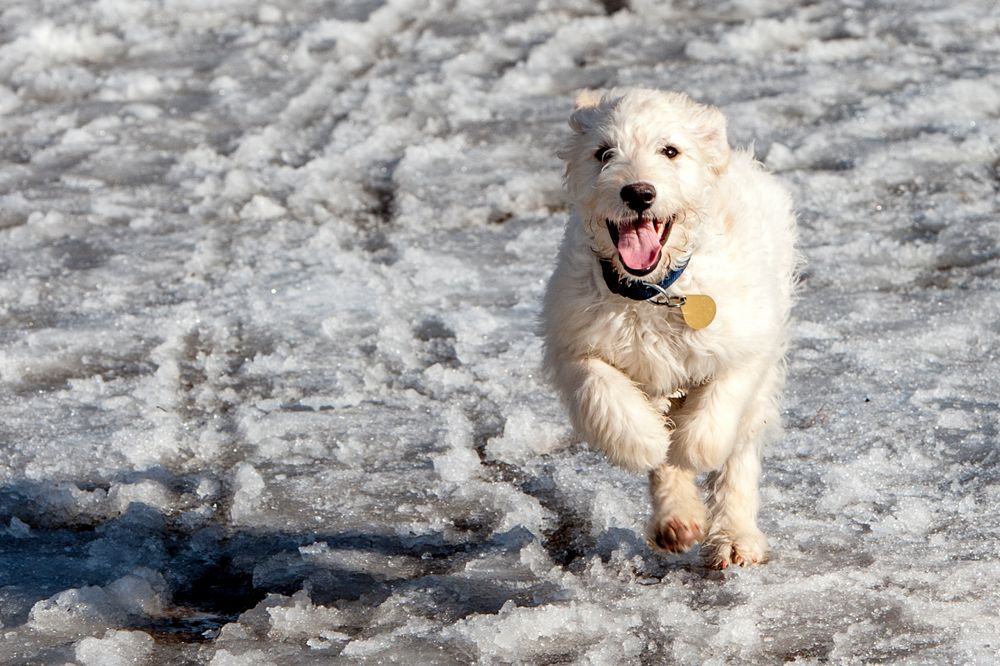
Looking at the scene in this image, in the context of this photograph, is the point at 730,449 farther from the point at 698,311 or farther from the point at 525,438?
the point at 525,438

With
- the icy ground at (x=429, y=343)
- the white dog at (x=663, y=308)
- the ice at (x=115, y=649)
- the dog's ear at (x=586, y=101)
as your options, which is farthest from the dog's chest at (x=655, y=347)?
the ice at (x=115, y=649)

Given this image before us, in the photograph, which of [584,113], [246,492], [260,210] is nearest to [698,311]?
[584,113]

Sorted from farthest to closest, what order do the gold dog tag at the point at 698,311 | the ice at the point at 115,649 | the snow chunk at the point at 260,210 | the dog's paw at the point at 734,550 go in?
the snow chunk at the point at 260,210
the dog's paw at the point at 734,550
the gold dog tag at the point at 698,311
the ice at the point at 115,649

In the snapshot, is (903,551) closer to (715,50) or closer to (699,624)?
(699,624)

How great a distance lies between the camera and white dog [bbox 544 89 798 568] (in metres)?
4.39

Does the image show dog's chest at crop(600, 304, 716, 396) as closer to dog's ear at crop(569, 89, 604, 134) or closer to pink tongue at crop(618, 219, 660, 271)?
pink tongue at crop(618, 219, 660, 271)

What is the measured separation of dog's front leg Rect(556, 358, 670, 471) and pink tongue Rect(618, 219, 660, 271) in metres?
0.39

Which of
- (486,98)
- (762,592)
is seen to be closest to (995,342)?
(762,592)

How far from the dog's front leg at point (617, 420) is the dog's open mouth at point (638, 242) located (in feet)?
1.26

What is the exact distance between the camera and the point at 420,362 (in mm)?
6488

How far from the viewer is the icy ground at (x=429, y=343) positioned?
4.43m

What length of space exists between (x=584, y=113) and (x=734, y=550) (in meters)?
1.60

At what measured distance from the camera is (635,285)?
4461 millimetres

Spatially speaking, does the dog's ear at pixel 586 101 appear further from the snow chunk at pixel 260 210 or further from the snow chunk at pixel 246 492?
the snow chunk at pixel 260 210
